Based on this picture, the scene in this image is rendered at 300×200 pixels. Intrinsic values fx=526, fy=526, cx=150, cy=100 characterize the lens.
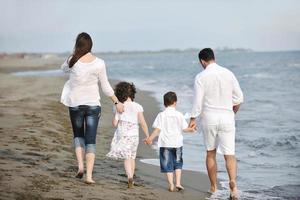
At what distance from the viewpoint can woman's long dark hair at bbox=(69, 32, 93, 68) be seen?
19.3 feet

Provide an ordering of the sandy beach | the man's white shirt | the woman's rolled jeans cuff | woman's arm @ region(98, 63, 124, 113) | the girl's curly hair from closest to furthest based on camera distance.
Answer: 1. the sandy beach
2. the man's white shirt
3. woman's arm @ region(98, 63, 124, 113)
4. the woman's rolled jeans cuff
5. the girl's curly hair

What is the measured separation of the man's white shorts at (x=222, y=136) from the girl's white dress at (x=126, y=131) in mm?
856

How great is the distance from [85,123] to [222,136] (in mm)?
1572

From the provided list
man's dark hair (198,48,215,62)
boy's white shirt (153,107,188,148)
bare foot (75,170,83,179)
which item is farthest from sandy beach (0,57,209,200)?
man's dark hair (198,48,215,62)

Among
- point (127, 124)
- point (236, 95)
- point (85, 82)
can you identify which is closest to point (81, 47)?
point (85, 82)

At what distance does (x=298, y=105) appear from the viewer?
1706cm

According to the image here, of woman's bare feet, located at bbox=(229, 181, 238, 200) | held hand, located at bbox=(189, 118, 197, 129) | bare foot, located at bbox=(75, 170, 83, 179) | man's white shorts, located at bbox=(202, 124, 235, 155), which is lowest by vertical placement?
woman's bare feet, located at bbox=(229, 181, 238, 200)

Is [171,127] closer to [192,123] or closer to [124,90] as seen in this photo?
[192,123]

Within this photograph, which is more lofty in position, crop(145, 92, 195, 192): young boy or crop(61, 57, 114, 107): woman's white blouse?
crop(61, 57, 114, 107): woman's white blouse

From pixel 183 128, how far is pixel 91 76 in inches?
49.9

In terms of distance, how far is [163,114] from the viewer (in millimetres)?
6320

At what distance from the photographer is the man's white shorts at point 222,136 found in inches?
230

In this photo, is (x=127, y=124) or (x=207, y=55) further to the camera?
(x=127, y=124)

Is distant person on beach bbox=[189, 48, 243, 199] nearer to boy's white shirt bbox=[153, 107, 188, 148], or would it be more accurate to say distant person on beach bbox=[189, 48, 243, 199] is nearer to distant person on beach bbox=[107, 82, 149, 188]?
boy's white shirt bbox=[153, 107, 188, 148]
